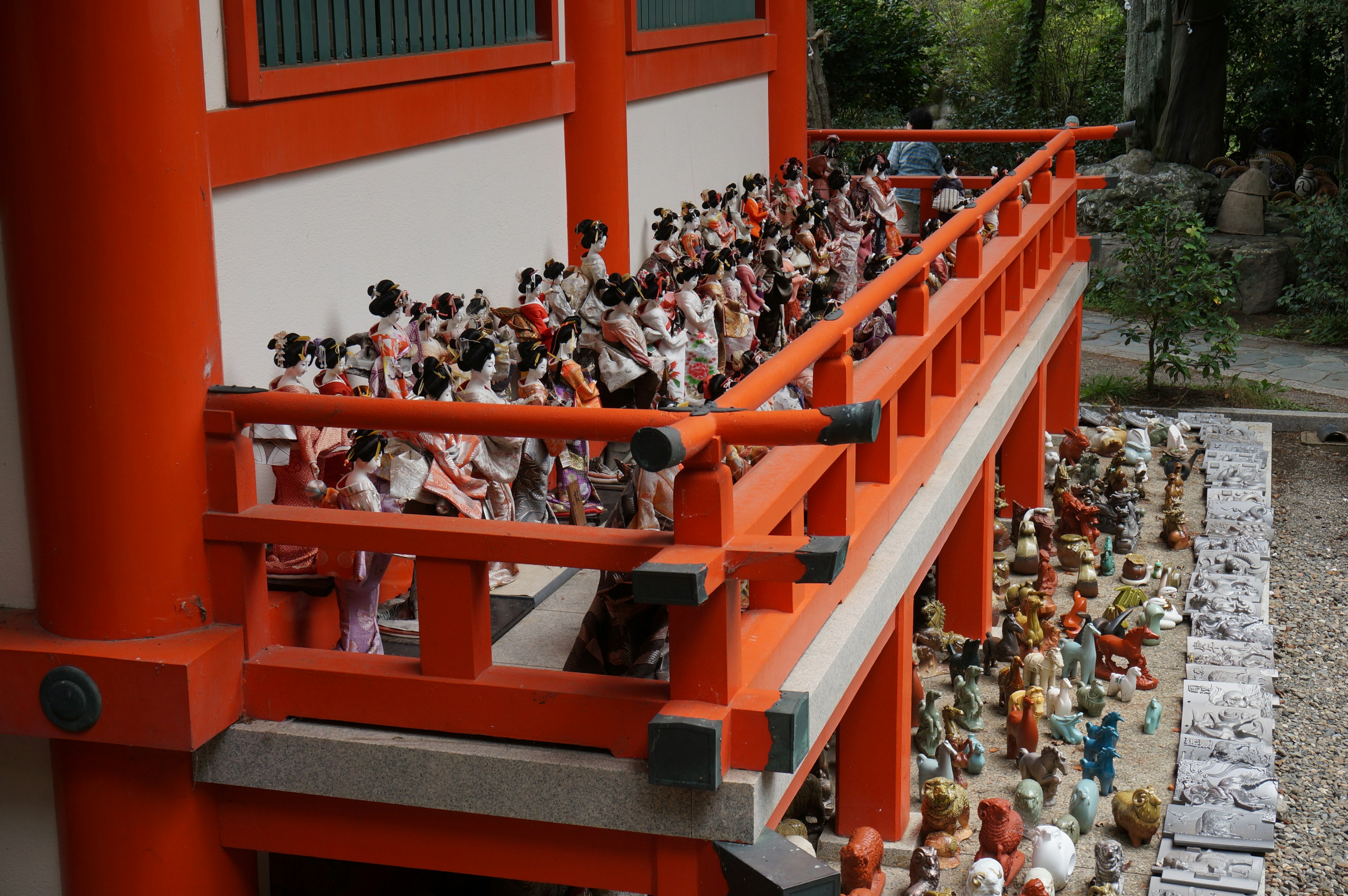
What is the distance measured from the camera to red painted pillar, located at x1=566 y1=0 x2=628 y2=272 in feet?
23.2

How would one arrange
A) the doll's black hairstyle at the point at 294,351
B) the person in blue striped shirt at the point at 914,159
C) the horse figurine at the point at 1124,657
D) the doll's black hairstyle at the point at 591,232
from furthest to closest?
the person in blue striped shirt at the point at 914,159
the horse figurine at the point at 1124,657
the doll's black hairstyle at the point at 591,232
the doll's black hairstyle at the point at 294,351

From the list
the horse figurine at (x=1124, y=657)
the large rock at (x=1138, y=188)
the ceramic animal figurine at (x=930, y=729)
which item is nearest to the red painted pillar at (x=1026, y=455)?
the horse figurine at (x=1124, y=657)

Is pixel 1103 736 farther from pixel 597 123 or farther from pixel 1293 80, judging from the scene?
pixel 1293 80

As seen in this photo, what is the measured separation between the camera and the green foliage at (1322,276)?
14.7 m

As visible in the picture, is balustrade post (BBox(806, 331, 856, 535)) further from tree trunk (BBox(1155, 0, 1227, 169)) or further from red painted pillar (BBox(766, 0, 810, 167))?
tree trunk (BBox(1155, 0, 1227, 169))

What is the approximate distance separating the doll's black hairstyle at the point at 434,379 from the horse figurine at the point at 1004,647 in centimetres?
402

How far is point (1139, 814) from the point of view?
5.86 m

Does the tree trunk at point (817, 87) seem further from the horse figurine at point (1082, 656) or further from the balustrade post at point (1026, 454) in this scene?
the horse figurine at point (1082, 656)

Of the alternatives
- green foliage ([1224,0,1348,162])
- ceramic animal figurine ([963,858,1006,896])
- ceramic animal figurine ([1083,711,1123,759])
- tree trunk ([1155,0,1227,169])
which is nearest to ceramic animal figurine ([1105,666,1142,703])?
ceramic animal figurine ([1083,711,1123,759])

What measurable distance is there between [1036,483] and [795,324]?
2544mm

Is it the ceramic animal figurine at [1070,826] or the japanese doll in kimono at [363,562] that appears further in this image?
the ceramic animal figurine at [1070,826]

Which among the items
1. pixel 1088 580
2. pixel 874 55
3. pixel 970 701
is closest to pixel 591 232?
pixel 970 701

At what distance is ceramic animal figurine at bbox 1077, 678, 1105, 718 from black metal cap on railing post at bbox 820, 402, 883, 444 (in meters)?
4.41

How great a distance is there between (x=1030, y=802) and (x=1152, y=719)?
1.27m
